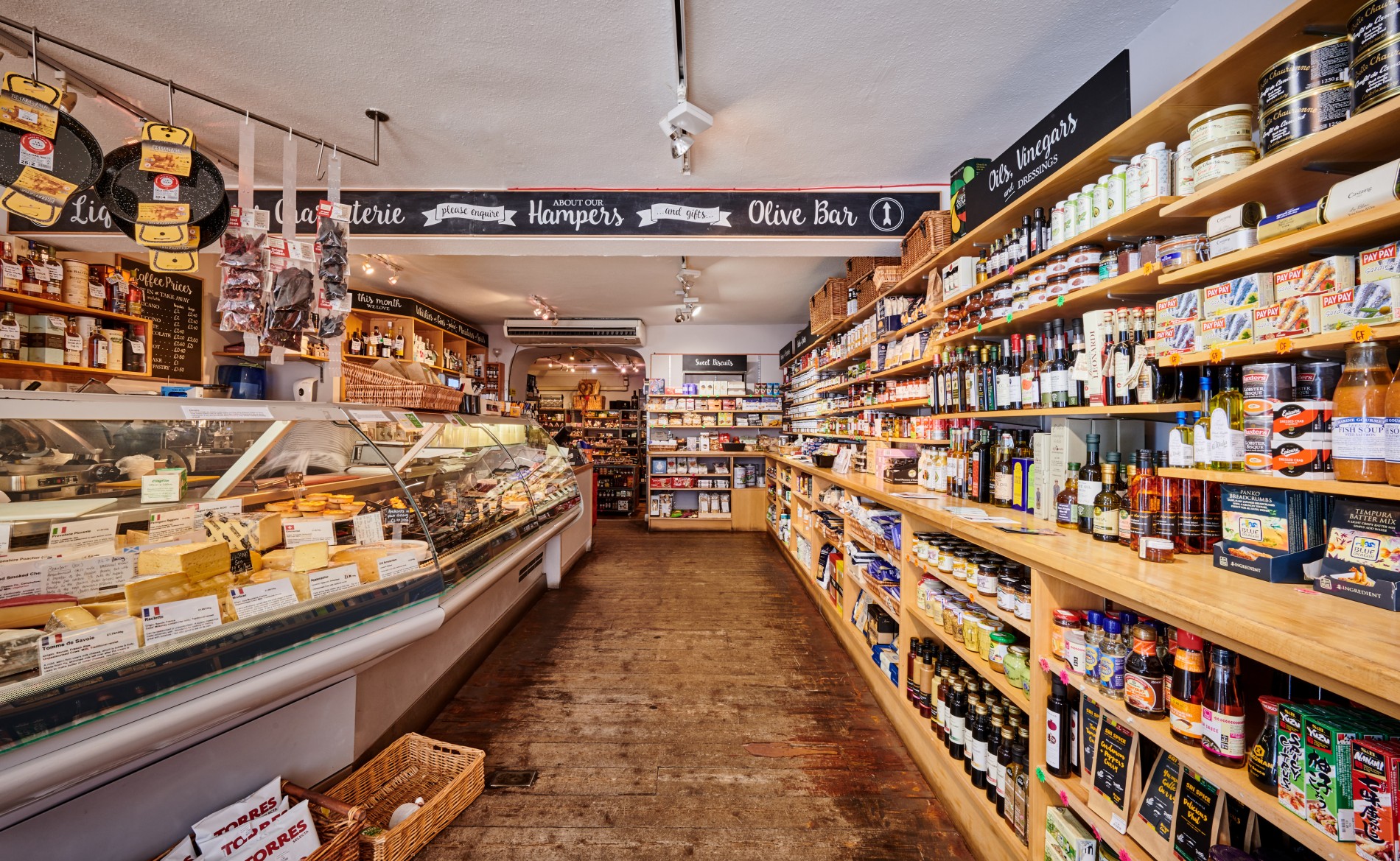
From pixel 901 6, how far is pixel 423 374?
3294mm

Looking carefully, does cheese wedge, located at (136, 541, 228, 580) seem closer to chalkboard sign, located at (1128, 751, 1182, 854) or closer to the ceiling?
chalkboard sign, located at (1128, 751, 1182, 854)

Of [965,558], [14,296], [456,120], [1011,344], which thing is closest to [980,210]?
[1011,344]

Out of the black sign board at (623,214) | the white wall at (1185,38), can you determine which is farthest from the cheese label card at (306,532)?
the white wall at (1185,38)

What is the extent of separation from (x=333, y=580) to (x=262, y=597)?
0.75ft

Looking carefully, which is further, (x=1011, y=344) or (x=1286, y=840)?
(x=1011, y=344)

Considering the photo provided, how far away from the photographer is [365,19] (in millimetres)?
2328

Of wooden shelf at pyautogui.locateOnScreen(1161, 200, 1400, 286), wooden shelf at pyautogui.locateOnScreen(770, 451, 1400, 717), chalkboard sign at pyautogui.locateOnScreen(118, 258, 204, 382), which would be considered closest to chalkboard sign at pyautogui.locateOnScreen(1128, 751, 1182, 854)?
wooden shelf at pyautogui.locateOnScreen(770, 451, 1400, 717)

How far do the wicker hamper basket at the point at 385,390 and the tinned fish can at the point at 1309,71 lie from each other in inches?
137

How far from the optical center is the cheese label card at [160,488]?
1.84 m

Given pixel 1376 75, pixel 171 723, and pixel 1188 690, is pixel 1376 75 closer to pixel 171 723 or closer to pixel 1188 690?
pixel 1188 690

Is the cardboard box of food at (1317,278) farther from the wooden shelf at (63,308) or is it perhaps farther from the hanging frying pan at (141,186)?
the wooden shelf at (63,308)

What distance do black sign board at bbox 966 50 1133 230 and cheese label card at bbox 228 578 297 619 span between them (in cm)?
331

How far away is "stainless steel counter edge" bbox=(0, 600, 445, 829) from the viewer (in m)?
1.15

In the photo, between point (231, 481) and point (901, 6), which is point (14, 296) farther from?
point (901, 6)
